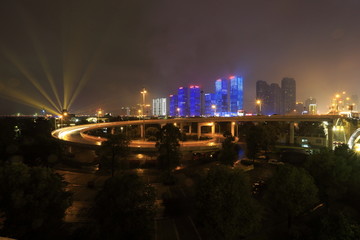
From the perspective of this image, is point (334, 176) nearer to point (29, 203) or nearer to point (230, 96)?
point (29, 203)

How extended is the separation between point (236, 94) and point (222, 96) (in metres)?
8.19

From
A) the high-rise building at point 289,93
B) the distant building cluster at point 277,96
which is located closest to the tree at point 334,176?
the distant building cluster at point 277,96

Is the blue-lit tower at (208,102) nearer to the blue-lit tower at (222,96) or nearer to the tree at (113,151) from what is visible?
the blue-lit tower at (222,96)

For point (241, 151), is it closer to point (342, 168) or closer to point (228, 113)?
point (342, 168)

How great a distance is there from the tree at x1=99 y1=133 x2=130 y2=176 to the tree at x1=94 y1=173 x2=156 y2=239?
8.24m

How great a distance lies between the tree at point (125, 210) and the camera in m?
7.81

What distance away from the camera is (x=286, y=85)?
497ft

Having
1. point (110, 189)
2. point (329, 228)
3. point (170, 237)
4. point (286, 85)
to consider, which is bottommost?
point (170, 237)

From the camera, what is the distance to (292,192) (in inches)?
425

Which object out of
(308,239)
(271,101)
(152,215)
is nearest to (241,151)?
(308,239)

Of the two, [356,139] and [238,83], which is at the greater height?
[238,83]

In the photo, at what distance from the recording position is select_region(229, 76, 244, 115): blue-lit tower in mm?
120312

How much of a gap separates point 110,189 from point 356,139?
40.5 m

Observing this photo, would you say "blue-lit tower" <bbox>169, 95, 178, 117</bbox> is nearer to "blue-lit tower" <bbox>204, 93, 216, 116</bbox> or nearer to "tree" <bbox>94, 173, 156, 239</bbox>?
"blue-lit tower" <bbox>204, 93, 216, 116</bbox>
